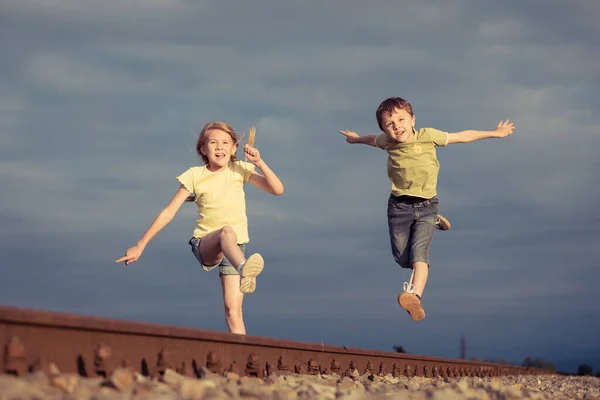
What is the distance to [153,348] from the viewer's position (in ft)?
16.6

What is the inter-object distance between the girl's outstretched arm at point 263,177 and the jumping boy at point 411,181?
1.61m

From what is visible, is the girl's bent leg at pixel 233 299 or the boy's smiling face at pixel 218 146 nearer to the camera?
the girl's bent leg at pixel 233 299

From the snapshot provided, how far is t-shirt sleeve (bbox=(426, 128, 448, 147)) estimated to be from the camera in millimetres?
8961

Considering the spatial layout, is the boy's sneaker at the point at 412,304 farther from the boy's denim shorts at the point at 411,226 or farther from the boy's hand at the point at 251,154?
the boy's hand at the point at 251,154

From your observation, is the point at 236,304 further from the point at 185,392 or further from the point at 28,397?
the point at 28,397

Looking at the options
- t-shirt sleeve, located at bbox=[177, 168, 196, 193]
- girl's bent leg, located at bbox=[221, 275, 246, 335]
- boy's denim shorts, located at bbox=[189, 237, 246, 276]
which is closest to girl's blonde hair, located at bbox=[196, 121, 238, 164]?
t-shirt sleeve, located at bbox=[177, 168, 196, 193]

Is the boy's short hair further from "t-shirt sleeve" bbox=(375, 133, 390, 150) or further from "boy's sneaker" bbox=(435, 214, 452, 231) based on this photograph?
"boy's sneaker" bbox=(435, 214, 452, 231)

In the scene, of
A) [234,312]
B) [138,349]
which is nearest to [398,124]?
[234,312]

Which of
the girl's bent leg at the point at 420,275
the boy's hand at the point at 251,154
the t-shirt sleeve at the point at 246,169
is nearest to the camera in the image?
the boy's hand at the point at 251,154

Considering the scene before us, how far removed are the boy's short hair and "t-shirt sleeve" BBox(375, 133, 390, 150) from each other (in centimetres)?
18

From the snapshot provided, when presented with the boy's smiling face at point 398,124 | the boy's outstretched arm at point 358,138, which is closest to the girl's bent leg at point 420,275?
the boy's smiling face at point 398,124

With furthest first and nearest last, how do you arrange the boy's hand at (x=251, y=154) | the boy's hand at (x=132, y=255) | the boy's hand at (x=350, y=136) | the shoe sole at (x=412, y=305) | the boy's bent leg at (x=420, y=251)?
the boy's hand at (x=350, y=136)
the boy's bent leg at (x=420, y=251)
the shoe sole at (x=412, y=305)
the boy's hand at (x=251, y=154)
the boy's hand at (x=132, y=255)

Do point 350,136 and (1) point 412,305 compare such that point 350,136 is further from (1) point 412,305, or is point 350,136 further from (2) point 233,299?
(2) point 233,299

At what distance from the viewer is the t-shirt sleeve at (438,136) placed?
8.96m
